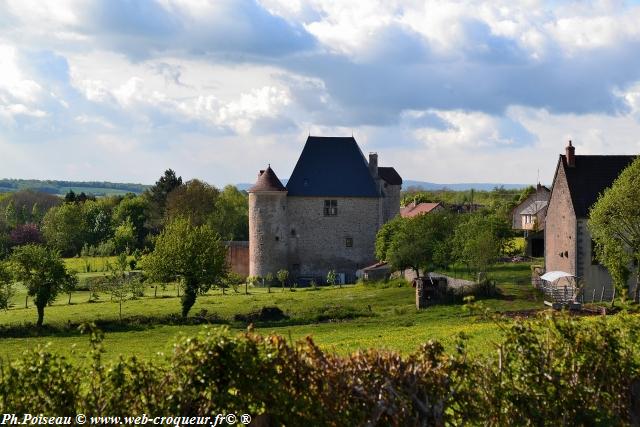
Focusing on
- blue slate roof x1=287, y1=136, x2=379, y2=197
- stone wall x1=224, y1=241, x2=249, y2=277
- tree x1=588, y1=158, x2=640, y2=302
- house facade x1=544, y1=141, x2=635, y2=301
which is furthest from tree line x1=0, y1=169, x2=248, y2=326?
tree x1=588, y1=158, x2=640, y2=302

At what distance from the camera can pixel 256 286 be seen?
57594mm

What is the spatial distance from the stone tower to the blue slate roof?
214 centimetres

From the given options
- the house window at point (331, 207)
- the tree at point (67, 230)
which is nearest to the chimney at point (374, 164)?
the house window at point (331, 207)

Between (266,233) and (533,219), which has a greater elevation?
(533,219)

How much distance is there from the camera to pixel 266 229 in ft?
193

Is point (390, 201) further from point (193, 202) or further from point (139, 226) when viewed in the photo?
point (139, 226)

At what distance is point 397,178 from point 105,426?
55098 millimetres

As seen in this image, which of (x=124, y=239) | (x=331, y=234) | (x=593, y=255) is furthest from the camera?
(x=124, y=239)

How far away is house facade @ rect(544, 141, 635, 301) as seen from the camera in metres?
38.2

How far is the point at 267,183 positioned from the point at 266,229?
3407 millimetres

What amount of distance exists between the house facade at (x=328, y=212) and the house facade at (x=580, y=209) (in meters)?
21.4

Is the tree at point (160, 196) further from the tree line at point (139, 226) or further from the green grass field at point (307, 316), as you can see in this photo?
the green grass field at point (307, 316)

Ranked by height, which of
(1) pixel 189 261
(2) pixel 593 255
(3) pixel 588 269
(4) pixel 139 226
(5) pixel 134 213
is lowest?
(3) pixel 588 269

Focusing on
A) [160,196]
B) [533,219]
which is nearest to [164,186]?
[160,196]
